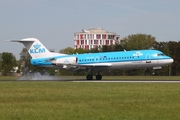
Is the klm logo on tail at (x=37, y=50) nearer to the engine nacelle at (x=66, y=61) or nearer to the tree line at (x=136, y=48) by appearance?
the engine nacelle at (x=66, y=61)

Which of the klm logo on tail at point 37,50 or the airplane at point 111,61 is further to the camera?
the klm logo on tail at point 37,50

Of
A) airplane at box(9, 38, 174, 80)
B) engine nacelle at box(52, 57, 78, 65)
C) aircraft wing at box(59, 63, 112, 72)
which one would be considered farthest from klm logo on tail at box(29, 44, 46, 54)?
aircraft wing at box(59, 63, 112, 72)

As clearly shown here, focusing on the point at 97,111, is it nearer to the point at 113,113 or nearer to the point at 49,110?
the point at 113,113

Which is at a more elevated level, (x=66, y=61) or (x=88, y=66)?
(x=66, y=61)

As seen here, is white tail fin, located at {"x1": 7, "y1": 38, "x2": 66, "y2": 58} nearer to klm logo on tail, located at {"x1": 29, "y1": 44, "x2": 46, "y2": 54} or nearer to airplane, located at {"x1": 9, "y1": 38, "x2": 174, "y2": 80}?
klm logo on tail, located at {"x1": 29, "y1": 44, "x2": 46, "y2": 54}

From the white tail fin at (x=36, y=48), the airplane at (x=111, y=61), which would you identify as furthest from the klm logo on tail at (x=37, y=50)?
the airplane at (x=111, y=61)

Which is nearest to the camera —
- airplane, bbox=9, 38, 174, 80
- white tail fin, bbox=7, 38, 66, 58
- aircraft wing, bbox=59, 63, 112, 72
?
airplane, bbox=9, 38, 174, 80

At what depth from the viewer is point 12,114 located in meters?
16.5

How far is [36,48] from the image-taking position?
56562 millimetres

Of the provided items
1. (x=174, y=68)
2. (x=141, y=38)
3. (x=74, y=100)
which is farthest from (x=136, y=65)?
(x=141, y=38)

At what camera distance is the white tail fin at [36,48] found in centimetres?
5612

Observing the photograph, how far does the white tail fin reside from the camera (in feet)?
184

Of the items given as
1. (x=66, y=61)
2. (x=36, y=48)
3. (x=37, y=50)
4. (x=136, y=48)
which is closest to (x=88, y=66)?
(x=66, y=61)

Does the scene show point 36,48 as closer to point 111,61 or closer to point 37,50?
point 37,50
